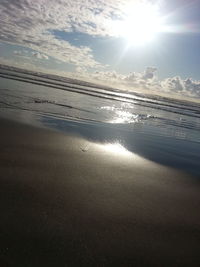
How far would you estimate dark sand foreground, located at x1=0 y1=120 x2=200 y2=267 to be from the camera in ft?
10.3

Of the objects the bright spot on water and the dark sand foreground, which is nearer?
the dark sand foreground

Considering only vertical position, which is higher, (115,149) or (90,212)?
(90,212)

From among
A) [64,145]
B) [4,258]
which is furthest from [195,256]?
[64,145]

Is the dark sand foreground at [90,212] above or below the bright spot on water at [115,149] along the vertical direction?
above

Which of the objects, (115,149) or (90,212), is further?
(115,149)

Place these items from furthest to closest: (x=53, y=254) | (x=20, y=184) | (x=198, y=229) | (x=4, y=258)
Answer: (x=20, y=184), (x=198, y=229), (x=53, y=254), (x=4, y=258)

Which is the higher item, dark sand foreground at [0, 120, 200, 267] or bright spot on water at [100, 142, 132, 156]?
dark sand foreground at [0, 120, 200, 267]

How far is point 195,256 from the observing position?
3.50m

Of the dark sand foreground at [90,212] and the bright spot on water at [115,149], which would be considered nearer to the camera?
the dark sand foreground at [90,212]

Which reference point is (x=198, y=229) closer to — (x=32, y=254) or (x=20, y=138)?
(x=32, y=254)

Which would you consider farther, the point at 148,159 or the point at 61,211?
the point at 148,159

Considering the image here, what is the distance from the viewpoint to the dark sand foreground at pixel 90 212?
123 inches

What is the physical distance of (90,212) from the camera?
4078 millimetres

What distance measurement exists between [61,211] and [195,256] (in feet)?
7.03
